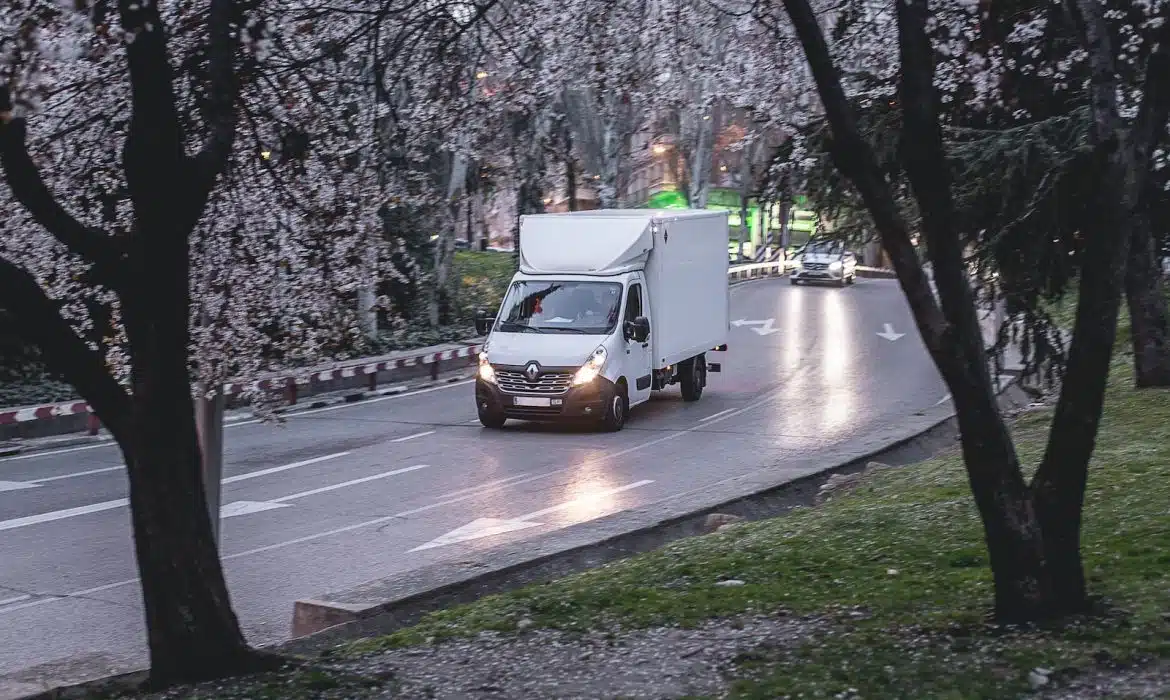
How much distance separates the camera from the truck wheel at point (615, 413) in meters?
19.7

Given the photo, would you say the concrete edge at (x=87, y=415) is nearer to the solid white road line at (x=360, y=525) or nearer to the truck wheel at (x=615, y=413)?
the truck wheel at (x=615, y=413)

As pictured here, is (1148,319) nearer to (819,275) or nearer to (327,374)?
(327,374)

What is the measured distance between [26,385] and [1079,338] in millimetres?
18708

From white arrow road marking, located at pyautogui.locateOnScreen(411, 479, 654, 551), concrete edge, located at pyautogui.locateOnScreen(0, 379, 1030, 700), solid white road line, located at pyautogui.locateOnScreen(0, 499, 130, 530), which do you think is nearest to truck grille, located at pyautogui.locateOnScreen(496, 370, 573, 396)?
white arrow road marking, located at pyautogui.locateOnScreen(411, 479, 654, 551)

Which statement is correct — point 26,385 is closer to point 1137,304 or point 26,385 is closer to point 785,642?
point 1137,304

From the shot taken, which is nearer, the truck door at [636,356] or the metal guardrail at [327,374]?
the metal guardrail at [327,374]

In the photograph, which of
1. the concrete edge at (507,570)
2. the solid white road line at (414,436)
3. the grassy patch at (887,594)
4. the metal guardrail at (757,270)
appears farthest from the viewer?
the metal guardrail at (757,270)

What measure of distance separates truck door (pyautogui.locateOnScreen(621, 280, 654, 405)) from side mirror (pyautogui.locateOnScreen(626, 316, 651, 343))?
0.18 feet

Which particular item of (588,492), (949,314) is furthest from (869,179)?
(588,492)

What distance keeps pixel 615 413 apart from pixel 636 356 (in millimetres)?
1205

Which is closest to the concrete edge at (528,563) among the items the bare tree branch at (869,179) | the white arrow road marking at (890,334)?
the bare tree branch at (869,179)

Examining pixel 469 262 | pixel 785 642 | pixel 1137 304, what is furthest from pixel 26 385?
pixel 469 262

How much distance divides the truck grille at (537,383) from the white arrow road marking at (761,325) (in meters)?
16.1

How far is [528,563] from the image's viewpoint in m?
9.90
